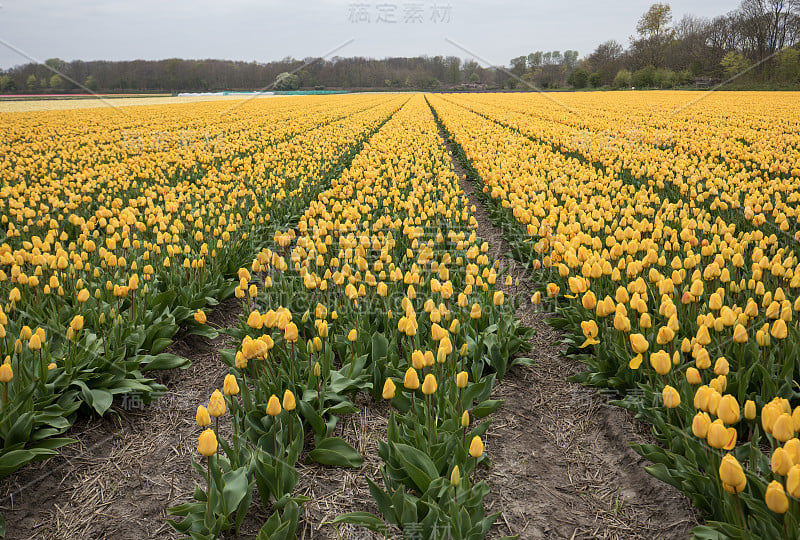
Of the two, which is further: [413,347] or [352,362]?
[352,362]

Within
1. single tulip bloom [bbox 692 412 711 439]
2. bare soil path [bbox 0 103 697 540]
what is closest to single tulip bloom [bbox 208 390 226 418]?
bare soil path [bbox 0 103 697 540]

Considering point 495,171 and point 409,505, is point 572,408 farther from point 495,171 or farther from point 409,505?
point 495,171

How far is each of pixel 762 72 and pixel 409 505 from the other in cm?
6645

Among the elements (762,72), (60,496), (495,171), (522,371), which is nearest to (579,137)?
(495,171)

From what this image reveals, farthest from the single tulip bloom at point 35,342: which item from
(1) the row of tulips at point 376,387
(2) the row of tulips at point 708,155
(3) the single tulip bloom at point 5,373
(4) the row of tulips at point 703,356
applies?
(2) the row of tulips at point 708,155

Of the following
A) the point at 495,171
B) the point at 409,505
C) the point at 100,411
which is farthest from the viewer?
the point at 495,171

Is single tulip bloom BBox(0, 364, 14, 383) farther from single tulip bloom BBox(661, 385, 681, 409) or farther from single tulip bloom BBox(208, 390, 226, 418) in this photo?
single tulip bloom BBox(661, 385, 681, 409)

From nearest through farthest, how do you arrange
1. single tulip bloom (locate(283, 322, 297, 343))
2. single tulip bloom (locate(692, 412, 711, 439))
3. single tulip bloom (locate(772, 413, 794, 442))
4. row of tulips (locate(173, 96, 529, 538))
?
single tulip bloom (locate(772, 413, 794, 442)) → single tulip bloom (locate(692, 412, 711, 439)) → row of tulips (locate(173, 96, 529, 538)) → single tulip bloom (locate(283, 322, 297, 343))

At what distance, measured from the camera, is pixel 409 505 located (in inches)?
86.9

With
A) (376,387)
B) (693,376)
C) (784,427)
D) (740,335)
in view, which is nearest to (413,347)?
(376,387)

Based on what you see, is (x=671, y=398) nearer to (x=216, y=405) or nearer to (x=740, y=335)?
(x=740, y=335)

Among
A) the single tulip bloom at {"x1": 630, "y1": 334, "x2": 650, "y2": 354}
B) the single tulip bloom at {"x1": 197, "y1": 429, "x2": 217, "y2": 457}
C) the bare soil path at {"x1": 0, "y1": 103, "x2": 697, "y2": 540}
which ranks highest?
the single tulip bloom at {"x1": 630, "y1": 334, "x2": 650, "y2": 354}

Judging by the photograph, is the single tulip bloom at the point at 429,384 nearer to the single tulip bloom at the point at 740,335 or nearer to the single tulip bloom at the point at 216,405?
the single tulip bloom at the point at 216,405

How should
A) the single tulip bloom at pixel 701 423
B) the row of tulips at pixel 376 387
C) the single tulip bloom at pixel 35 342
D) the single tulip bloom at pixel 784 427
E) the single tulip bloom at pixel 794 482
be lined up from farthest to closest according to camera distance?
Answer: the single tulip bloom at pixel 35 342 < the row of tulips at pixel 376 387 < the single tulip bloom at pixel 701 423 < the single tulip bloom at pixel 784 427 < the single tulip bloom at pixel 794 482
